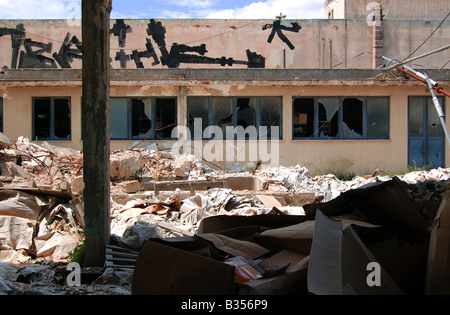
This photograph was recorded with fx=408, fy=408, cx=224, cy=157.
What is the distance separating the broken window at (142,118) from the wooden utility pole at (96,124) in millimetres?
9926

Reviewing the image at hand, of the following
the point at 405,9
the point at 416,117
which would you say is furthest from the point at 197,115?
the point at 405,9

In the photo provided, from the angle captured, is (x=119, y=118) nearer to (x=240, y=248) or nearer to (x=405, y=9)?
(x=240, y=248)

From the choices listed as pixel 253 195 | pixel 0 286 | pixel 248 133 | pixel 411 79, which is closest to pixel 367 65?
pixel 411 79

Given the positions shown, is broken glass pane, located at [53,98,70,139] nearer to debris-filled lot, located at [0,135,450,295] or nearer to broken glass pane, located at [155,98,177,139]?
broken glass pane, located at [155,98,177,139]

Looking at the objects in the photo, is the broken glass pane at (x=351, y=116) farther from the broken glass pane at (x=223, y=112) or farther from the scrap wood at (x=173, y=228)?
the scrap wood at (x=173, y=228)

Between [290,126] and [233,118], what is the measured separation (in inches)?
81.5

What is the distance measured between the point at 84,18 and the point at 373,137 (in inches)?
492

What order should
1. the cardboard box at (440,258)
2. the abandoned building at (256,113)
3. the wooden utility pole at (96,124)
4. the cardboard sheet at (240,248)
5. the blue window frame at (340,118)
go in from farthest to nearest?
the blue window frame at (340,118), the abandoned building at (256,113), the wooden utility pole at (96,124), the cardboard sheet at (240,248), the cardboard box at (440,258)

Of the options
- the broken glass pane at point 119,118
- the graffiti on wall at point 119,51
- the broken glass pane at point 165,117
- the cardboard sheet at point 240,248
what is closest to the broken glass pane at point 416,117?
the broken glass pane at point 165,117

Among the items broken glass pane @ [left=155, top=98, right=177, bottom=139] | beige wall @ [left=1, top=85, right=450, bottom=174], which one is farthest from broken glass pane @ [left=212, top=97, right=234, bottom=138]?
broken glass pane @ [left=155, top=98, right=177, bottom=139]

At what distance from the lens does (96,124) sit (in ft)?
15.1

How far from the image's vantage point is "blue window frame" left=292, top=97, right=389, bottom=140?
14789 millimetres

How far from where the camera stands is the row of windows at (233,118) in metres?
14.6

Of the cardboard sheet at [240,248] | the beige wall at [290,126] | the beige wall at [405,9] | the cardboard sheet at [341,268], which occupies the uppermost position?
the beige wall at [405,9]
